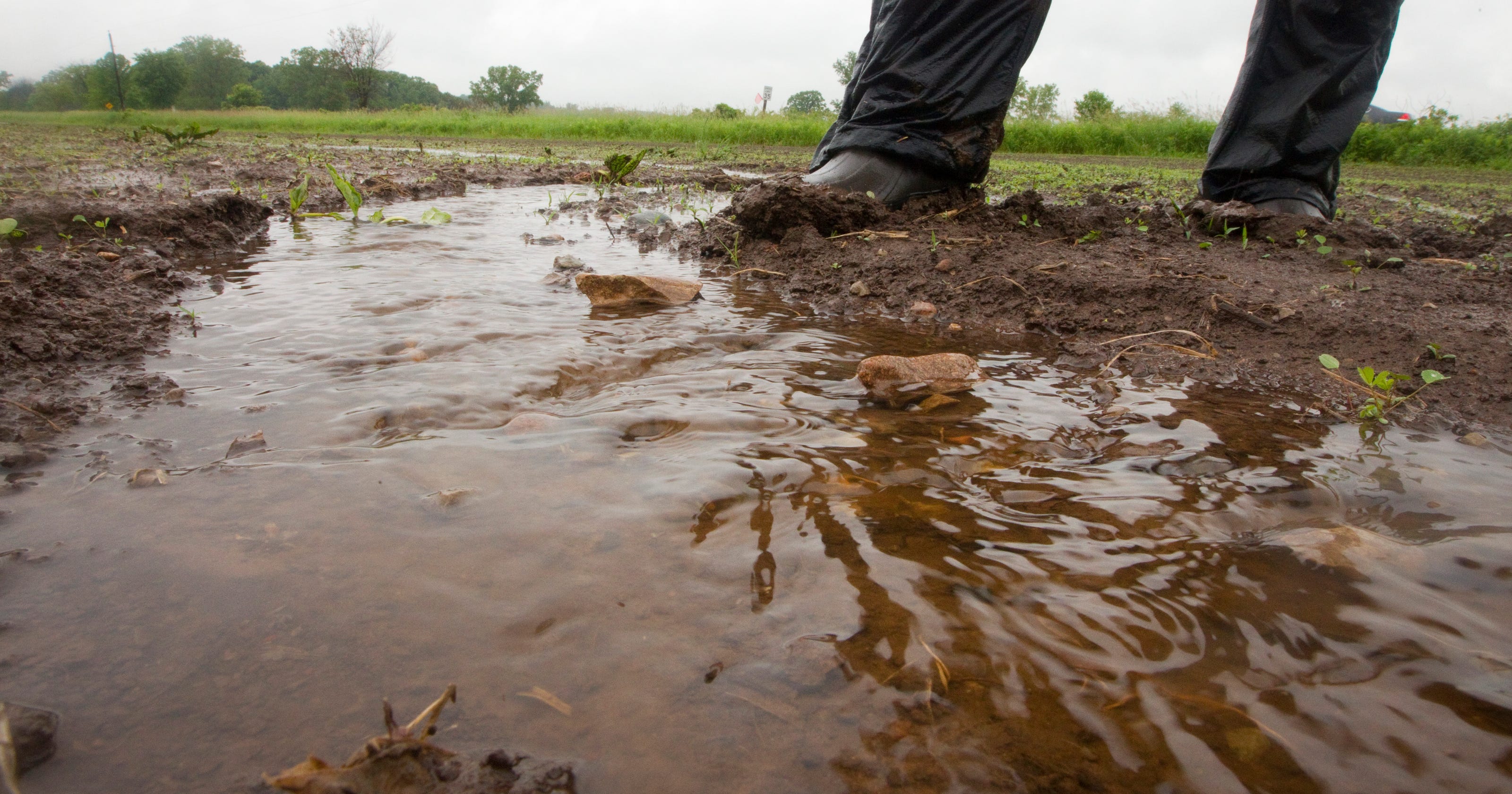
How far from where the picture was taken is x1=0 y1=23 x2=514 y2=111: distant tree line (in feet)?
155

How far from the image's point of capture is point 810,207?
322cm

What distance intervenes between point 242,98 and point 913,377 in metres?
75.2

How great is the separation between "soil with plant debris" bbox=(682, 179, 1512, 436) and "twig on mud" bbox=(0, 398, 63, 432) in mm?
2037

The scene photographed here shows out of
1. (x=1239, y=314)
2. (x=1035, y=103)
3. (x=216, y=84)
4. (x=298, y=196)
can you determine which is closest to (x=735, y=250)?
(x=1239, y=314)

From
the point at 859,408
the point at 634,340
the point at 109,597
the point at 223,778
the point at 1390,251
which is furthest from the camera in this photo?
the point at 1390,251

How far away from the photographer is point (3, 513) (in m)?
1.07

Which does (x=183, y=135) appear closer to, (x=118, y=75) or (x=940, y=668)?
(x=940, y=668)

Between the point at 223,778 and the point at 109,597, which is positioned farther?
the point at 109,597

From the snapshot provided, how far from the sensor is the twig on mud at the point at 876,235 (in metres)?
3.05

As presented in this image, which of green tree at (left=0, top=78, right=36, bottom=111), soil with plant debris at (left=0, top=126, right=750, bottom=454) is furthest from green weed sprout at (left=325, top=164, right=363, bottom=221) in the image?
green tree at (left=0, top=78, right=36, bottom=111)

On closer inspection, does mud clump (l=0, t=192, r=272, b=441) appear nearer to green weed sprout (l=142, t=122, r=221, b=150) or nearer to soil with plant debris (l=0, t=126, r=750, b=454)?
soil with plant debris (l=0, t=126, r=750, b=454)

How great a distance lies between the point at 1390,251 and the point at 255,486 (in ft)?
12.4

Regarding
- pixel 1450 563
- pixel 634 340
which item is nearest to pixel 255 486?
pixel 634 340

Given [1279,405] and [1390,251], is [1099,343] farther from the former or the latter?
[1390,251]
